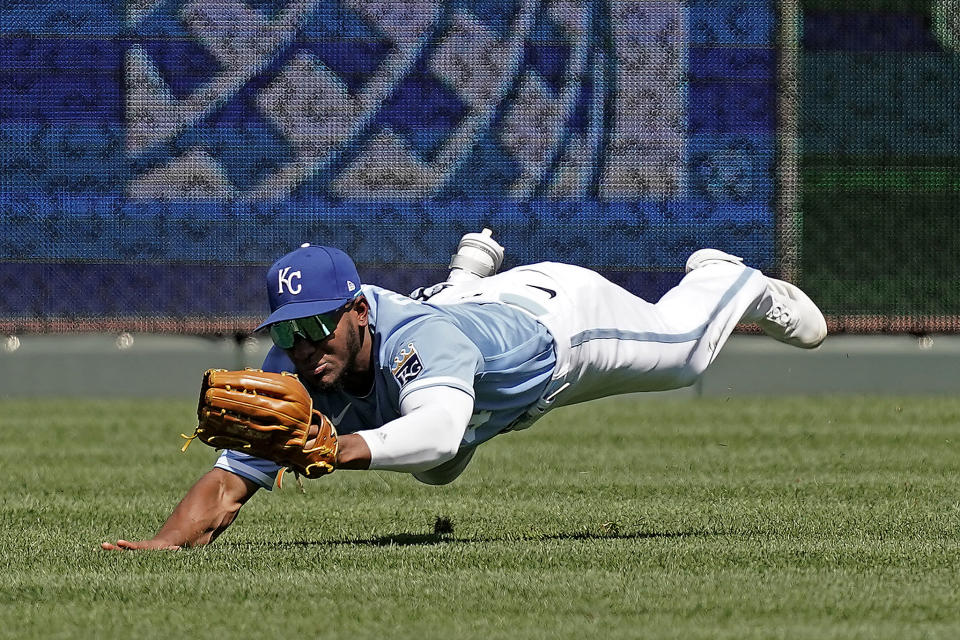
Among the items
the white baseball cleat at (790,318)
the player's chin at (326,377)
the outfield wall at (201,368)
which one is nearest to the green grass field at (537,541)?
the player's chin at (326,377)

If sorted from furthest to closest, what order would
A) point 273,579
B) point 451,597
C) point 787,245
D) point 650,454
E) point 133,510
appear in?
point 787,245 < point 650,454 < point 133,510 < point 273,579 < point 451,597

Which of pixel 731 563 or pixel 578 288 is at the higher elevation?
pixel 578 288

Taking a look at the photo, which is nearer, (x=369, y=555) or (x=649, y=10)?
(x=369, y=555)

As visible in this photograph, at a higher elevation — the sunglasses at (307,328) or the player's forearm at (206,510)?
the sunglasses at (307,328)

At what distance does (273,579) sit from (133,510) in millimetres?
2055

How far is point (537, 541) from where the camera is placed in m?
5.24

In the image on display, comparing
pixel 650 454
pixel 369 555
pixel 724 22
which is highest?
pixel 724 22

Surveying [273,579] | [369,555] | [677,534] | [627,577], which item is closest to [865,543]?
[677,534]

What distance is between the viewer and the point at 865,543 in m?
5.12

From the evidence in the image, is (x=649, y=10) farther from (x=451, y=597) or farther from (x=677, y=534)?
(x=451, y=597)

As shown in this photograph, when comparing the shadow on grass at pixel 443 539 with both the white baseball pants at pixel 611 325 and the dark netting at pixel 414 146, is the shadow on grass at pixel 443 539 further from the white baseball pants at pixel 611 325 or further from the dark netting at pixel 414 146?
the dark netting at pixel 414 146

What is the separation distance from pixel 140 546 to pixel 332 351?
882 mm

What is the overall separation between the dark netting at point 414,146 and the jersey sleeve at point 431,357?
21.0 ft

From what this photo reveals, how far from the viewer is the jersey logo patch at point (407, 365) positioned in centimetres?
466
